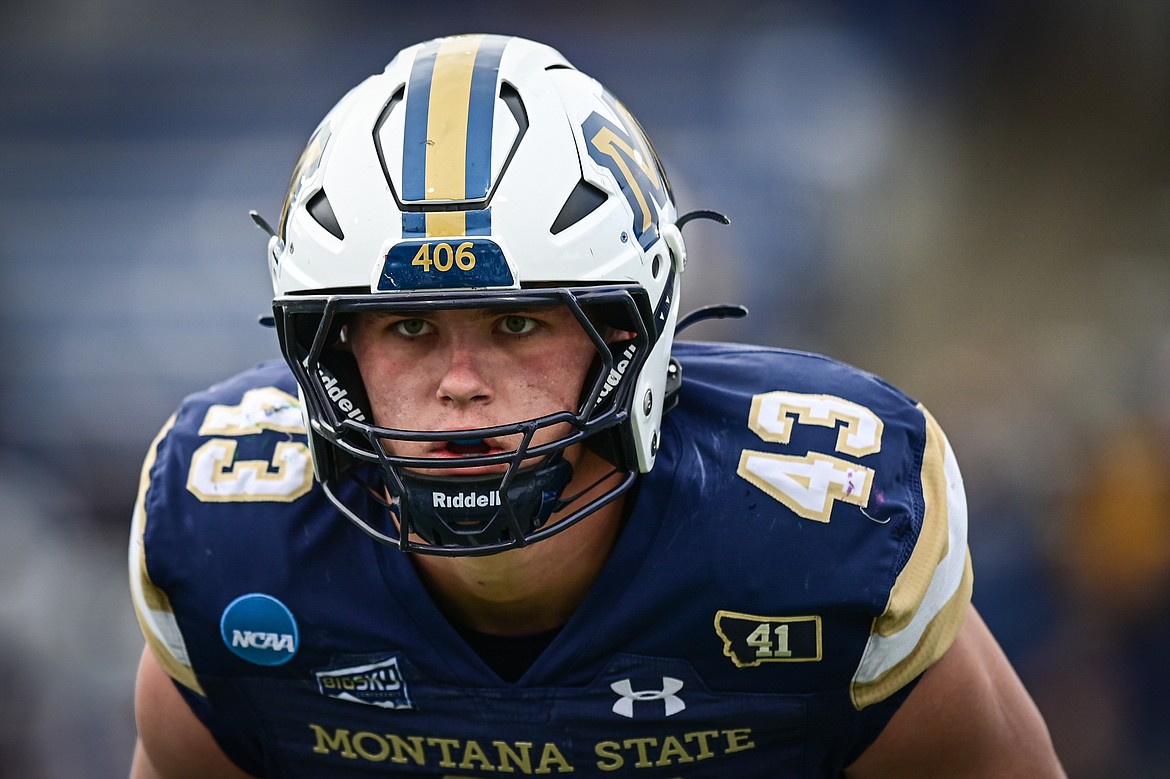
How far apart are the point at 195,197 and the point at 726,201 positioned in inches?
110

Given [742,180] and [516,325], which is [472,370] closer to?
[516,325]

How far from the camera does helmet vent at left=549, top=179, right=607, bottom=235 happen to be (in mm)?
Answer: 1667

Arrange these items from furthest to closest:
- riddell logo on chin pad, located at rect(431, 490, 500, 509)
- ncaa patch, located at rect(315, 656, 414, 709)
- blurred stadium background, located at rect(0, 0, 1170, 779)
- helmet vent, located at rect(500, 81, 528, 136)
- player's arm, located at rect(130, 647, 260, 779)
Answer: blurred stadium background, located at rect(0, 0, 1170, 779) < player's arm, located at rect(130, 647, 260, 779) < ncaa patch, located at rect(315, 656, 414, 709) < helmet vent, located at rect(500, 81, 528, 136) < riddell logo on chin pad, located at rect(431, 490, 500, 509)

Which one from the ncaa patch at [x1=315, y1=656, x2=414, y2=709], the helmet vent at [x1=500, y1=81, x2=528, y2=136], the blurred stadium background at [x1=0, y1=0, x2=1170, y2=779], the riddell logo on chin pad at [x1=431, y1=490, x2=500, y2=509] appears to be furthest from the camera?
the blurred stadium background at [x1=0, y1=0, x2=1170, y2=779]

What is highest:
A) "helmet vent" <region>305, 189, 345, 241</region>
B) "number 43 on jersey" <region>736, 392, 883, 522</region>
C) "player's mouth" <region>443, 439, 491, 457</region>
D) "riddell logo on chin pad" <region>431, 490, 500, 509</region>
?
"helmet vent" <region>305, 189, 345, 241</region>

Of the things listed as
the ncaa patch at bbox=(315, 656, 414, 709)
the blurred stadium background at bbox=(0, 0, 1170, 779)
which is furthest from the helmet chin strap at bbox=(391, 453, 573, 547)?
the blurred stadium background at bbox=(0, 0, 1170, 779)

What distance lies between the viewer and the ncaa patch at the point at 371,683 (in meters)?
1.83

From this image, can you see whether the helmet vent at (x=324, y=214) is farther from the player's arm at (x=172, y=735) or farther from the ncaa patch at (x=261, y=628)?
the player's arm at (x=172, y=735)

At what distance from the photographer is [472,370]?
5.37 feet

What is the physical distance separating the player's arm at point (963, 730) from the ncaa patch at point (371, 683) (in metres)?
0.64

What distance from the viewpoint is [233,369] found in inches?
250

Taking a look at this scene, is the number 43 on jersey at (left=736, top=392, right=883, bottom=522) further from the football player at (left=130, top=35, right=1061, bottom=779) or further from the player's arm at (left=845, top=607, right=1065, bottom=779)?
the player's arm at (left=845, top=607, right=1065, bottom=779)

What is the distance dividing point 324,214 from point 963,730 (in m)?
1.08

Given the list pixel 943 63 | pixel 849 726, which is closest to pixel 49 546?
pixel 849 726
